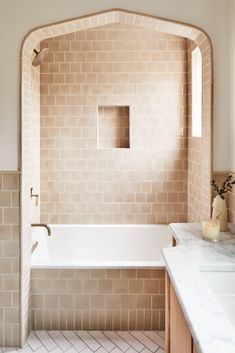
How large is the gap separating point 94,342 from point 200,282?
5.68 ft

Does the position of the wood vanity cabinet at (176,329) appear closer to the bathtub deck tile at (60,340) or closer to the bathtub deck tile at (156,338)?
the bathtub deck tile at (156,338)

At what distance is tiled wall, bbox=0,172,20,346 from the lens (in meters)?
3.21

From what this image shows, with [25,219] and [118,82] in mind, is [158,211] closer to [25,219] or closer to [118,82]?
[118,82]

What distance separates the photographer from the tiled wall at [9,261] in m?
3.21

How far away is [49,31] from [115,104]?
1.59 meters

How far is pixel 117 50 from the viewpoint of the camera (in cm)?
475

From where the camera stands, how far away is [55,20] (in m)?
3.20

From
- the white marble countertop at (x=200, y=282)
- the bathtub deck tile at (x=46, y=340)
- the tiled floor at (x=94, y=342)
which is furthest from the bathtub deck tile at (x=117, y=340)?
the white marble countertop at (x=200, y=282)

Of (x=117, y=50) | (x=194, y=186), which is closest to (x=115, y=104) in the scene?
(x=117, y=50)

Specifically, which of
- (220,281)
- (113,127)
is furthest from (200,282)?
(113,127)

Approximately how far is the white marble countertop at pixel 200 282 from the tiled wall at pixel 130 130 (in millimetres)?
1811

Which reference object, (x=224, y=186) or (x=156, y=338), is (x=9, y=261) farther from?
(x=224, y=186)

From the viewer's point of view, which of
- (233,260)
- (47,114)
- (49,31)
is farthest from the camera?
(47,114)

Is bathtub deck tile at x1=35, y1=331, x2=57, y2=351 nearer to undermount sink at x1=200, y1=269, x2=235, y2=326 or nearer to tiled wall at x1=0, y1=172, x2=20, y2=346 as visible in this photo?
tiled wall at x1=0, y1=172, x2=20, y2=346
